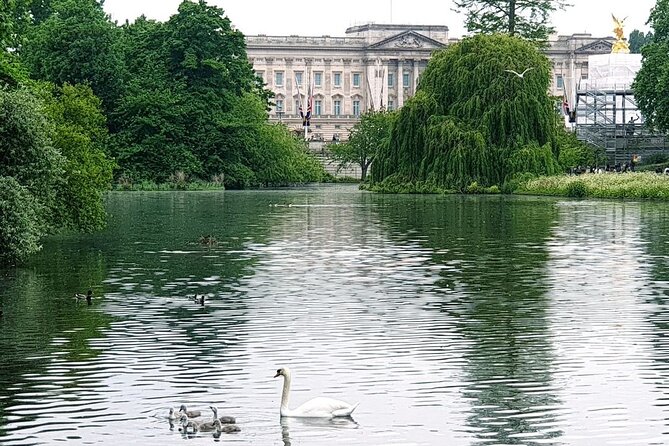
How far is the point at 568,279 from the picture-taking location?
27719mm

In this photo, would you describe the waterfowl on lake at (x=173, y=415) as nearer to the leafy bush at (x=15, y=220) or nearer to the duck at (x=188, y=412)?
the duck at (x=188, y=412)

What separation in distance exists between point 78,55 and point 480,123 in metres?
31.7

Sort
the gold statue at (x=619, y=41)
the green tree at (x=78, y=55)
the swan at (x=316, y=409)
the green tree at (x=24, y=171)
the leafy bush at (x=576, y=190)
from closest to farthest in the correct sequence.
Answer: the swan at (x=316, y=409) < the green tree at (x=24, y=171) < the leafy bush at (x=576, y=190) < the green tree at (x=78, y=55) < the gold statue at (x=619, y=41)

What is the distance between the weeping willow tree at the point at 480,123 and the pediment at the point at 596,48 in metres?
115

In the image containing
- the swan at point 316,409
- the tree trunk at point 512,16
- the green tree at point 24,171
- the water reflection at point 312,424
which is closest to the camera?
the water reflection at point 312,424

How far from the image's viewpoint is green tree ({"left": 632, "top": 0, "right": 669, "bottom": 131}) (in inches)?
3354

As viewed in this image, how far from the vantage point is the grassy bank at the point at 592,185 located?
75.9 metres

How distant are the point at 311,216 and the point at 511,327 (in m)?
35.4

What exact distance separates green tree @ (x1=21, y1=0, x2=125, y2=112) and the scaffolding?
3441cm

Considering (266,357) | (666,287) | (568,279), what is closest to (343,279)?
(568,279)

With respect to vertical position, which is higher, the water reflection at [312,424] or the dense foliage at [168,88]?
the dense foliage at [168,88]

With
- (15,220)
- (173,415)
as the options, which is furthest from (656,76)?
(173,415)

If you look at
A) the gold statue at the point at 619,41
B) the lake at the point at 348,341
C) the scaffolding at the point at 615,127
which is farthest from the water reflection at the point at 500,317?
the gold statue at the point at 619,41

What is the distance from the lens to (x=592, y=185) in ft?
258
